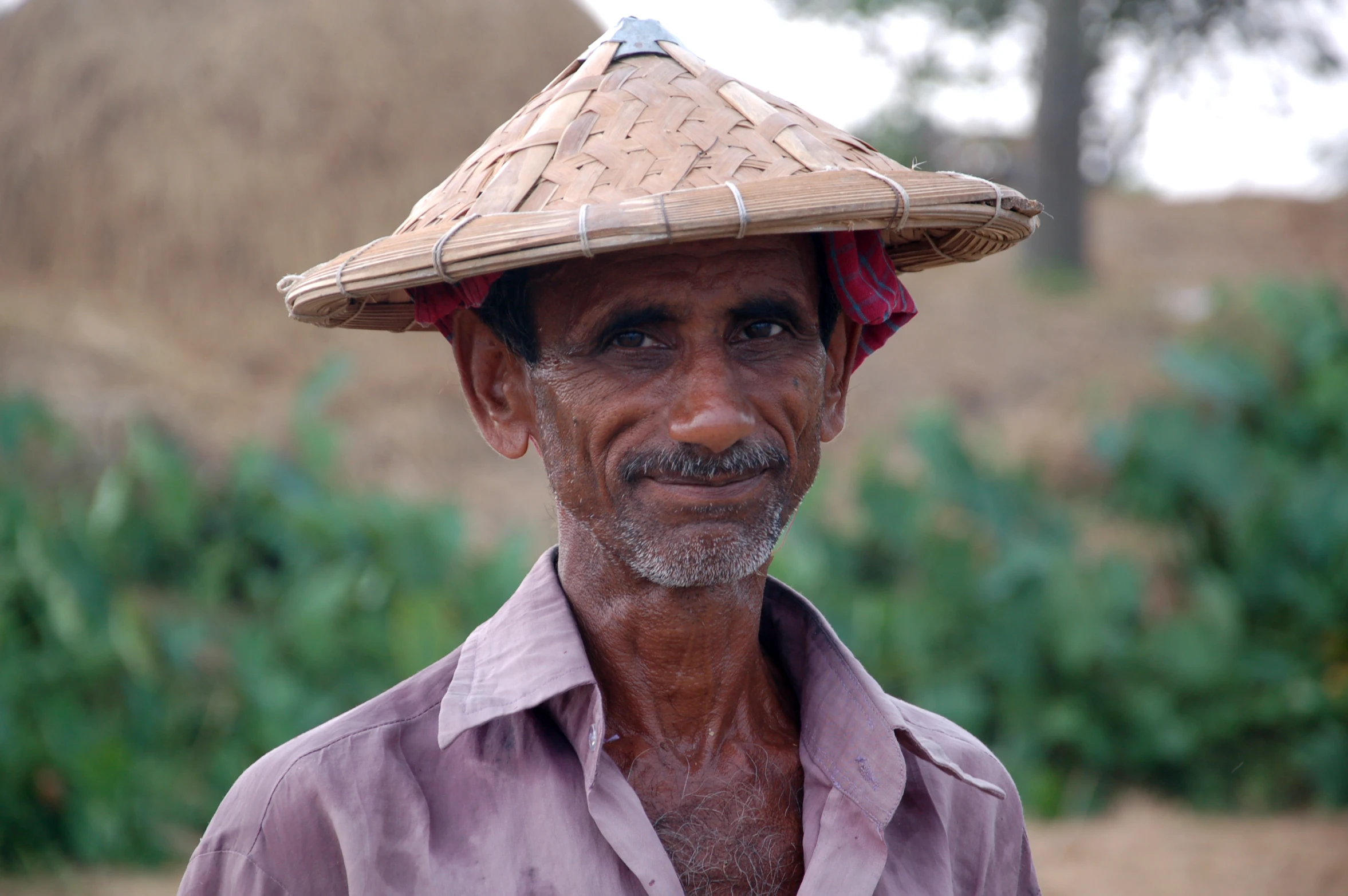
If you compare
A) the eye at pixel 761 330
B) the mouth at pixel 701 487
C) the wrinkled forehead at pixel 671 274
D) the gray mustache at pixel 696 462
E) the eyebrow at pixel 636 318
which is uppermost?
the wrinkled forehead at pixel 671 274

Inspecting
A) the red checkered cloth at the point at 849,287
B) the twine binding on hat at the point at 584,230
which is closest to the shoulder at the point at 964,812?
the red checkered cloth at the point at 849,287

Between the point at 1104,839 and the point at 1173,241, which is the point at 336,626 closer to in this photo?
the point at 1104,839

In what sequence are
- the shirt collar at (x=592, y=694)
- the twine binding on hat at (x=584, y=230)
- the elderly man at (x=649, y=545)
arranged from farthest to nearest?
1. the shirt collar at (x=592, y=694)
2. the elderly man at (x=649, y=545)
3. the twine binding on hat at (x=584, y=230)

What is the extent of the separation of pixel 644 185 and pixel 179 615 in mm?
4926

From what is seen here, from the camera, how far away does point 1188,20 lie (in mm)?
11414

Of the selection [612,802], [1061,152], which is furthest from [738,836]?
[1061,152]

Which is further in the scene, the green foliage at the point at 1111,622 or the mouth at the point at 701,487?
the green foliage at the point at 1111,622

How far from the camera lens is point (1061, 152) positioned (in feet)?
33.7

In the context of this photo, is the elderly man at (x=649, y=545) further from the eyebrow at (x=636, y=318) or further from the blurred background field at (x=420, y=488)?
the blurred background field at (x=420, y=488)

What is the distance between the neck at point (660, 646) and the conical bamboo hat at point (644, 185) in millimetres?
495

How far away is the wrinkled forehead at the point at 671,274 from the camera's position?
172 centimetres

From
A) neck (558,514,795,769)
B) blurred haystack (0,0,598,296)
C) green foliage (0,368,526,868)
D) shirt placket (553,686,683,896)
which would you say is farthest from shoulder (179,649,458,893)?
blurred haystack (0,0,598,296)

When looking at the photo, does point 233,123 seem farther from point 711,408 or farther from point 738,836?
→ point 738,836

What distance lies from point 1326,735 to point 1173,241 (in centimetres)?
669
